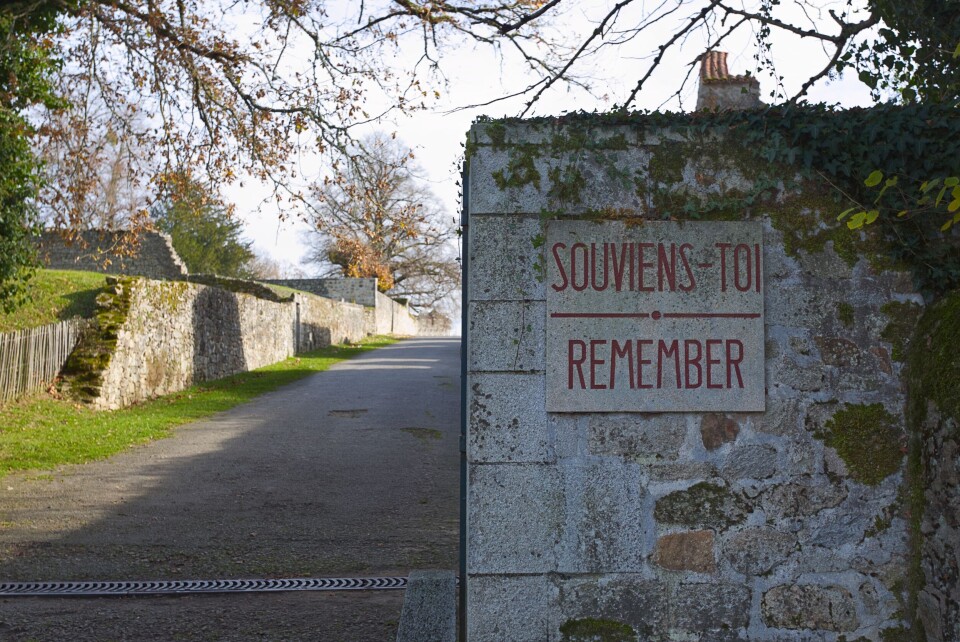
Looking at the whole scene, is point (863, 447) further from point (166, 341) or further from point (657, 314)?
point (166, 341)

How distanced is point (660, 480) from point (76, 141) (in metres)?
9.98

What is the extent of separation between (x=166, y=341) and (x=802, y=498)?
529 inches

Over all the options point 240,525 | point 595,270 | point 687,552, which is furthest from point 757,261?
point 240,525

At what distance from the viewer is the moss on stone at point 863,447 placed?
12.5 ft

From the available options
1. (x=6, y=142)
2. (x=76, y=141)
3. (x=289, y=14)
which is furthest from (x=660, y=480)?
(x=6, y=142)

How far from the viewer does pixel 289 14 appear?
11.1 m

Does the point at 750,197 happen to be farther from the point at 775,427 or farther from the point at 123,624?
the point at 123,624

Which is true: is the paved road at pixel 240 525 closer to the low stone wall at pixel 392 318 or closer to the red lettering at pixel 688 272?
the red lettering at pixel 688 272

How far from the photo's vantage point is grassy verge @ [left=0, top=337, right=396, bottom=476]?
9.73 meters

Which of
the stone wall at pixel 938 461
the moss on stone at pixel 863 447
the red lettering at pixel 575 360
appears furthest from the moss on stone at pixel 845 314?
the red lettering at pixel 575 360

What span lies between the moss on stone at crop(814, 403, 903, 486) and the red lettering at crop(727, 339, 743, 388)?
0.45m

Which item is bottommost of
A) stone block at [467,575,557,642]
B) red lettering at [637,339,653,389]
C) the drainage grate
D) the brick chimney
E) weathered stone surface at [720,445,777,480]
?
the drainage grate

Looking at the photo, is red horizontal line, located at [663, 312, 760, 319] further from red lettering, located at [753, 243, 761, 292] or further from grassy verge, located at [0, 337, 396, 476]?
grassy verge, located at [0, 337, 396, 476]

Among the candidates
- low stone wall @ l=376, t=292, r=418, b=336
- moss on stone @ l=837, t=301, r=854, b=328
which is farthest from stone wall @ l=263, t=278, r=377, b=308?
moss on stone @ l=837, t=301, r=854, b=328
